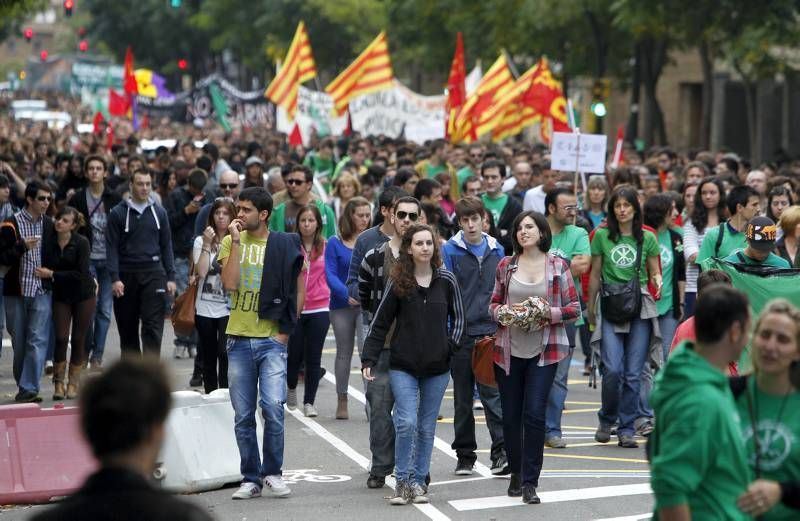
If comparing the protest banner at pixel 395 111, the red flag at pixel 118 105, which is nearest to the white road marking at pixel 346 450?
the protest banner at pixel 395 111

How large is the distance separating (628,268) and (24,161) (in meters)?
16.2

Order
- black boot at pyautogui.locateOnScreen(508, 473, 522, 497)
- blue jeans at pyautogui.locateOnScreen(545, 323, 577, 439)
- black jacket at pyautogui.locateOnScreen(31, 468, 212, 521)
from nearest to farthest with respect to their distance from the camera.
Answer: black jacket at pyautogui.locateOnScreen(31, 468, 212, 521) < black boot at pyautogui.locateOnScreen(508, 473, 522, 497) < blue jeans at pyautogui.locateOnScreen(545, 323, 577, 439)

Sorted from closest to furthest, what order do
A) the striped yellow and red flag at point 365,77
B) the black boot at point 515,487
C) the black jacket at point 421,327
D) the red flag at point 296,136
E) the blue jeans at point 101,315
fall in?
1. the black jacket at point 421,327
2. the black boot at point 515,487
3. the blue jeans at point 101,315
4. the striped yellow and red flag at point 365,77
5. the red flag at point 296,136

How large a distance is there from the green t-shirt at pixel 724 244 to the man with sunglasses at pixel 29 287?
525 cm

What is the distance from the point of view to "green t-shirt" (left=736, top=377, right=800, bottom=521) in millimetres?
5199

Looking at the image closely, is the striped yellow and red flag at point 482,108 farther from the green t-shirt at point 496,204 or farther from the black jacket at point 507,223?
the black jacket at point 507,223

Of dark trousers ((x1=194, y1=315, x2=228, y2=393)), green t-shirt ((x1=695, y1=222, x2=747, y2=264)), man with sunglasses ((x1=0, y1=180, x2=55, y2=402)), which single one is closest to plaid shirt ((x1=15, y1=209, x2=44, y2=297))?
man with sunglasses ((x1=0, y1=180, x2=55, y2=402))

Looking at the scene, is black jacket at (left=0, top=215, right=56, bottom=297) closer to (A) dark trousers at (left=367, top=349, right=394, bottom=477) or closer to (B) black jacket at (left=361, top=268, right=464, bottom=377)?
(A) dark trousers at (left=367, top=349, right=394, bottom=477)

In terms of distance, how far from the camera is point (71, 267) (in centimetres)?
1302

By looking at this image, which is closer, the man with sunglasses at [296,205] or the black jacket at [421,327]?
the black jacket at [421,327]

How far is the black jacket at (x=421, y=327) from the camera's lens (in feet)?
30.0

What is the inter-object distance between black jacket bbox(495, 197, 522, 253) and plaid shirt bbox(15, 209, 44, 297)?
153 inches

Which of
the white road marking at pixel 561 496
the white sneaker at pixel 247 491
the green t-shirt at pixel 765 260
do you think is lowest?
the white road marking at pixel 561 496

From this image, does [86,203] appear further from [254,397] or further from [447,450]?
[254,397]
